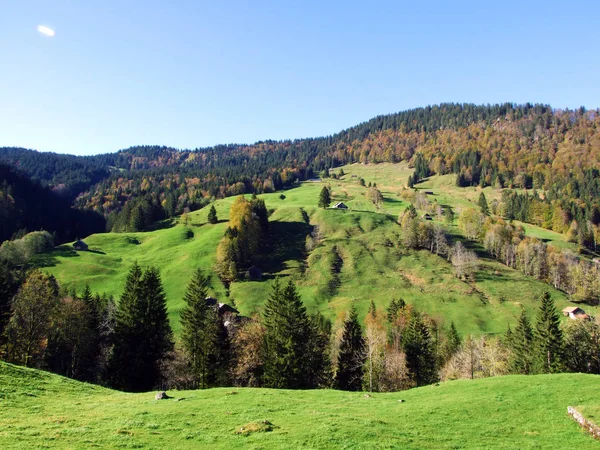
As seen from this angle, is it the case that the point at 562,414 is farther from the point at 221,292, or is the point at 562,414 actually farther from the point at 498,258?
the point at 498,258

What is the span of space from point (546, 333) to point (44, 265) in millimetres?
143490

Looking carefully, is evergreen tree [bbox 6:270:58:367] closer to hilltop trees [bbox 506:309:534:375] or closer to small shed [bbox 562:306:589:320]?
hilltop trees [bbox 506:309:534:375]

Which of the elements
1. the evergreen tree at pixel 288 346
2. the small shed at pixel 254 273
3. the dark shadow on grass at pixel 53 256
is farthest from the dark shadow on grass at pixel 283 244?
the evergreen tree at pixel 288 346

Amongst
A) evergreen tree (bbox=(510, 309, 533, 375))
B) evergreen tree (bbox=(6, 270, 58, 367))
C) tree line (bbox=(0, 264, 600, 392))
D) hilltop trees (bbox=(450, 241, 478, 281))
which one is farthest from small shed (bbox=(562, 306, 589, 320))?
evergreen tree (bbox=(6, 270, 58, 367))

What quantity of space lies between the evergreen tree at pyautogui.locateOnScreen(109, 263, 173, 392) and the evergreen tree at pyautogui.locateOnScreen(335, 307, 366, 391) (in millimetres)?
26705

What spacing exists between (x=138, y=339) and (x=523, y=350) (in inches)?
2592

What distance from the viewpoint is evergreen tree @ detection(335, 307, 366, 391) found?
203 feet

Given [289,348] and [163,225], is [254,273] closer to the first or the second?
[163,225]

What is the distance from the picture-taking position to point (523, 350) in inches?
2817

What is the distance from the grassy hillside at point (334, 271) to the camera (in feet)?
391

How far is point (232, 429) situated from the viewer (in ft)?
67.5

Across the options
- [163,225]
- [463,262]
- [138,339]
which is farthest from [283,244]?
[138,339]

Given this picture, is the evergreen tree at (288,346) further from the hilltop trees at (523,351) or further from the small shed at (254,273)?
the small shed at (254,273)

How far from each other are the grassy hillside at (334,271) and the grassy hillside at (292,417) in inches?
3089
